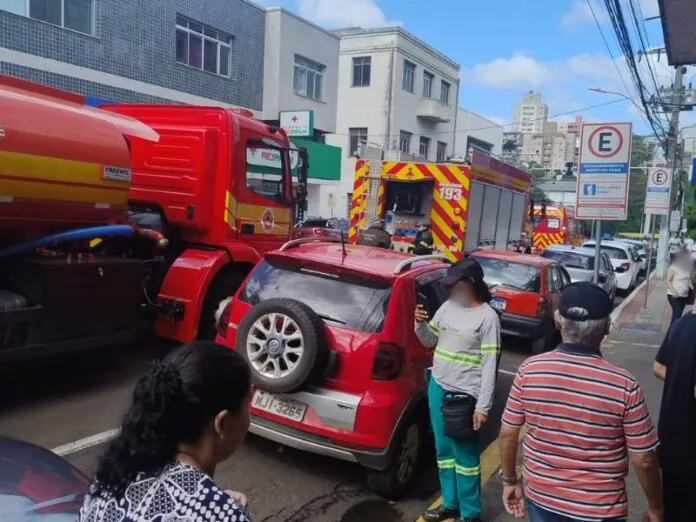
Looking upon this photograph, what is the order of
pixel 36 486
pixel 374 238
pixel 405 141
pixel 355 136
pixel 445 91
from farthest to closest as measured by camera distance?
pixel 445 91 → pixel 405 141 → pixel 355 136 → pixel 374 238 → pixel 36 486

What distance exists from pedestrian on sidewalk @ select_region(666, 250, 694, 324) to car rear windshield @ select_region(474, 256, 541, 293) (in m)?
2.59

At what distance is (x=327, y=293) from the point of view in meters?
4.44

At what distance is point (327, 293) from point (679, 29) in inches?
163

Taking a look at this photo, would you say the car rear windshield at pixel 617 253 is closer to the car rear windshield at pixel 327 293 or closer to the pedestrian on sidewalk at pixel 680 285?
the pedestrian on sidewalk at pixel 680 285

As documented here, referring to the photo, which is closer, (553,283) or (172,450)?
(172,450)

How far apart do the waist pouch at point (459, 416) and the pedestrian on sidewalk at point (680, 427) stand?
1.03 metres

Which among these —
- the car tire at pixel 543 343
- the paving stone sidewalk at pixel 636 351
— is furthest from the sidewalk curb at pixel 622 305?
the car tire at pixel 543 343

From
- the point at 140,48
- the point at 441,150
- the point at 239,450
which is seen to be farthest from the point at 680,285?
the point at 441,150

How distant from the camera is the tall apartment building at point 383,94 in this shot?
35250 mm

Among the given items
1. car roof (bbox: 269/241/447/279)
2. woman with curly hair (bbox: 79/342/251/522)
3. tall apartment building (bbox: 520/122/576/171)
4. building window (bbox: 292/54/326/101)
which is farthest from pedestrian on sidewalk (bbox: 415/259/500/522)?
tall apartment building (bbox: 520/122/576/171)

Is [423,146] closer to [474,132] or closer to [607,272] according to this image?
[474,132]

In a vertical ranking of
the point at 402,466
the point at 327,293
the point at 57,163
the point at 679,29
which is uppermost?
the point at 679,29

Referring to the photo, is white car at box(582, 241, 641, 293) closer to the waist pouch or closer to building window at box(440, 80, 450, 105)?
the waist pouch

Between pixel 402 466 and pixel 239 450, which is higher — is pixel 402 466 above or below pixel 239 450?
above
